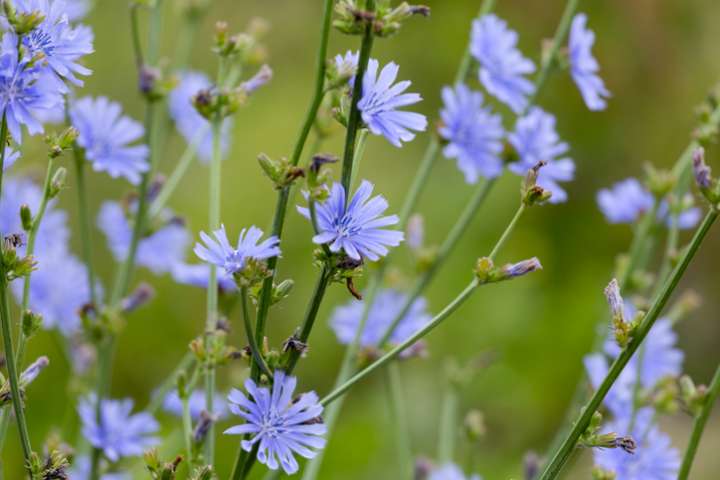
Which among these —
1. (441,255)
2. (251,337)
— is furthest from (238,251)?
(441,255)

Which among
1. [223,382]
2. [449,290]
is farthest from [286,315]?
[449,290]

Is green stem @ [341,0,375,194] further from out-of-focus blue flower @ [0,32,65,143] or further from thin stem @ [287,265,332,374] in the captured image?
out-of-focus blue flower @ [0,32,65,143]

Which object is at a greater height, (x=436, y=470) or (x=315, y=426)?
(x=436, y=470)

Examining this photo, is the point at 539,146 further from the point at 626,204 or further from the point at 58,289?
the point at 58,289

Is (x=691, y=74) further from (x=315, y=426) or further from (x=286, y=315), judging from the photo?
(x=315, y=426)

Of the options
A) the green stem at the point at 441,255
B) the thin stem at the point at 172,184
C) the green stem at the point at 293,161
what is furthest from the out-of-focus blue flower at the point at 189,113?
the green stem at the point at 293,161

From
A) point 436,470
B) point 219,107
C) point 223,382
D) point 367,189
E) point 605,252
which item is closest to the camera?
point 367,189
